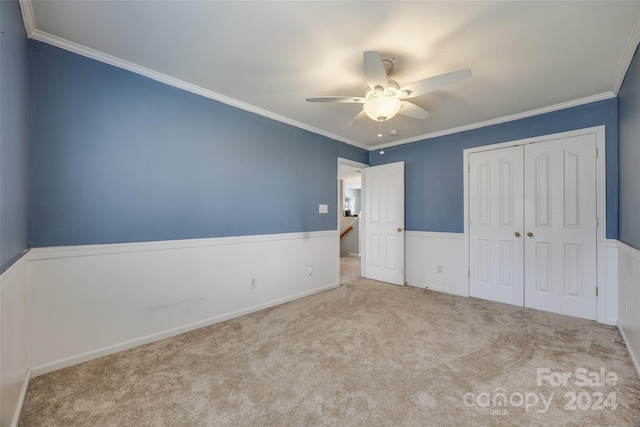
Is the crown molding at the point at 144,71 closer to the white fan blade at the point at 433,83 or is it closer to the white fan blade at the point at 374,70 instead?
the white fan blade at the point at 374,70

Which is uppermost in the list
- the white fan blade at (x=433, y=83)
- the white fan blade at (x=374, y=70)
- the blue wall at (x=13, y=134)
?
the white fan blade at (x=374, y=70)

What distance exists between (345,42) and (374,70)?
334 millimetres

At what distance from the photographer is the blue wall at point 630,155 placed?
1.96 m

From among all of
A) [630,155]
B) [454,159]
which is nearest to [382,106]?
[630,155]

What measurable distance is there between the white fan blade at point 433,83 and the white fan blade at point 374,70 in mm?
181

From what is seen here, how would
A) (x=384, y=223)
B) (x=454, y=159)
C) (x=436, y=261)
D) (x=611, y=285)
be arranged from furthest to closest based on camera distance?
1. (x=384, y=223)
2. (x=436, y=261)
3. (x=454, y=159)
4. (x=611, y=285)

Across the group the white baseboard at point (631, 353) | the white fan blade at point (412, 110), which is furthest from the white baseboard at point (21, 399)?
the white baseboard at point (631, 353)

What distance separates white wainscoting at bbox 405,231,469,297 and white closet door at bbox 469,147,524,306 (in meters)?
0.14

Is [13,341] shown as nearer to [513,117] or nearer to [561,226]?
[561,226]

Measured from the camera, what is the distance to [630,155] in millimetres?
2195

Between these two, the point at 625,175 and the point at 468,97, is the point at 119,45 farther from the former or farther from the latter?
the point at 625,175

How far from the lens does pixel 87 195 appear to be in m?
2.02

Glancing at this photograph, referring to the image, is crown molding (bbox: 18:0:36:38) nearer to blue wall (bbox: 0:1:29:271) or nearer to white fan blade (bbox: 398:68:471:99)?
blue wall (bbox: 0:1:29:271)

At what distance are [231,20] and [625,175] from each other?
350 cm
